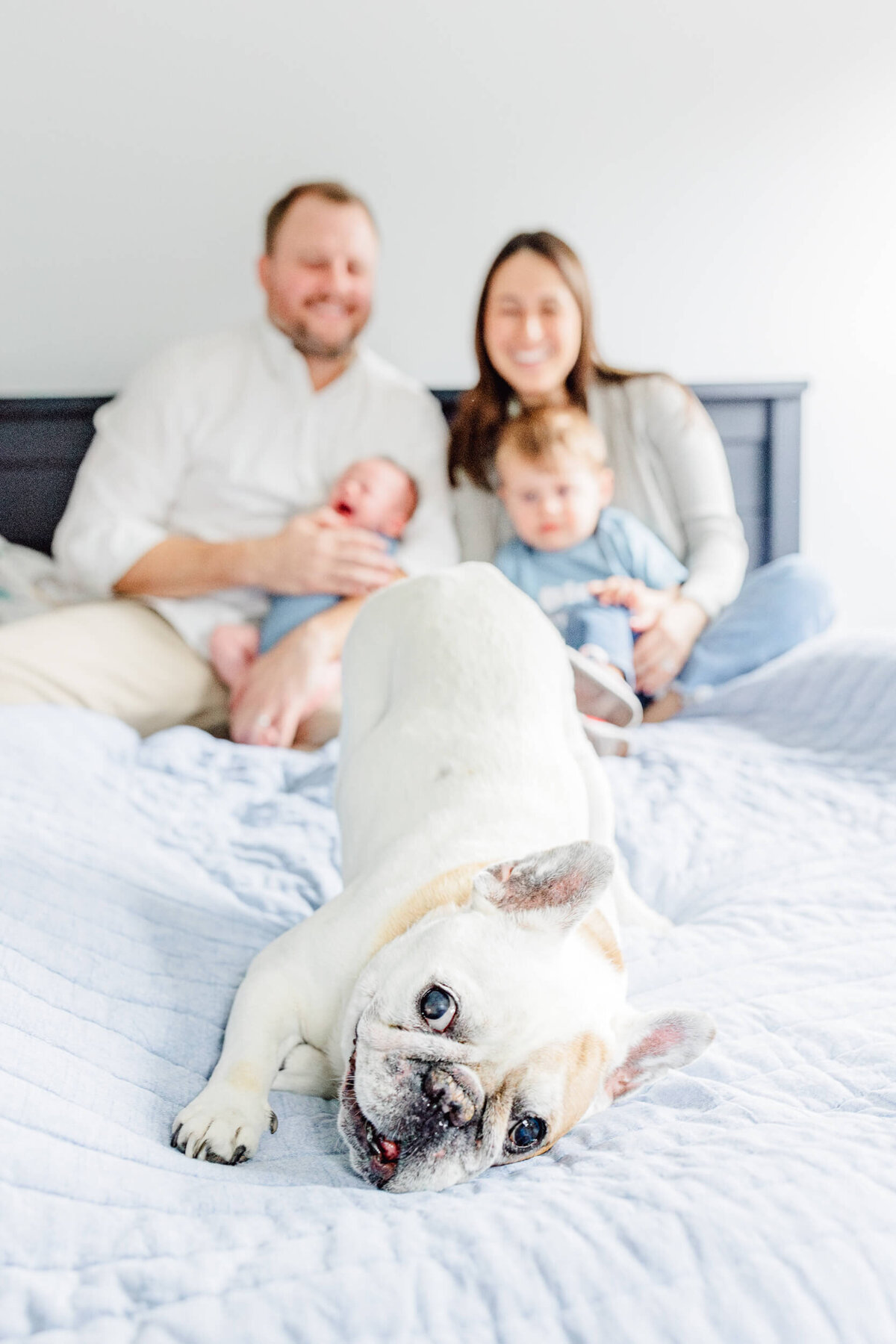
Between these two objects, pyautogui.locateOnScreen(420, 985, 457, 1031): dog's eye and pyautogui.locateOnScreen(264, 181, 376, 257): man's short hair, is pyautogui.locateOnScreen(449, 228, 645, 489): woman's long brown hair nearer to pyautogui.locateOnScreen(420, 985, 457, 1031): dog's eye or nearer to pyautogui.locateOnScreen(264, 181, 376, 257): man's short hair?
pyautogui.locateOnScreen(264, 181, 376, 257): man's short hair

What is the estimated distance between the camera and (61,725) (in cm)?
154

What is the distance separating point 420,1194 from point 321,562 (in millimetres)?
1425

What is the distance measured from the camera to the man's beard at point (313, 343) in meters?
2.21

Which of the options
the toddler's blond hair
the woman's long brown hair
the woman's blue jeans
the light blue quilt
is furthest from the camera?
the woman's long brown hair

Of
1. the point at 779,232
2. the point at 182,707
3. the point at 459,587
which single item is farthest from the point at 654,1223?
the point at 779,232

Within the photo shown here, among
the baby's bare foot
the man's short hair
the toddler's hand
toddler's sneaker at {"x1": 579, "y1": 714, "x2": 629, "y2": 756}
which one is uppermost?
the man's short hair

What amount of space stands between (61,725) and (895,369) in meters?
2.50

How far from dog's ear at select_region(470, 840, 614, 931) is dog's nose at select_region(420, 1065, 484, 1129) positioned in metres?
0.12

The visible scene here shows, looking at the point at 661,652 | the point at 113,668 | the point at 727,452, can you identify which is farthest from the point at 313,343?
the point at 727,452

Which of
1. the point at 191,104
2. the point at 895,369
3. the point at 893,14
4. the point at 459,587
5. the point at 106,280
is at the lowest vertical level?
the point at 459,587

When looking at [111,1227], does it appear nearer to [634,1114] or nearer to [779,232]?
[634,1114]

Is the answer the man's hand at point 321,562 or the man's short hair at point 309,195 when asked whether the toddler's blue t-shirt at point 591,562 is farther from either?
the man's short hair at point 309,195

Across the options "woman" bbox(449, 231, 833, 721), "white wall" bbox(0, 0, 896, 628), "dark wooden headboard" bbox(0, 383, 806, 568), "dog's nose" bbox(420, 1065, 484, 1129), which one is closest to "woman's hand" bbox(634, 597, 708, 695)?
"woman" bbox(449, 231, 833, 721)

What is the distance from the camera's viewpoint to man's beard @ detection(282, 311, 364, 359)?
221 centimetres
